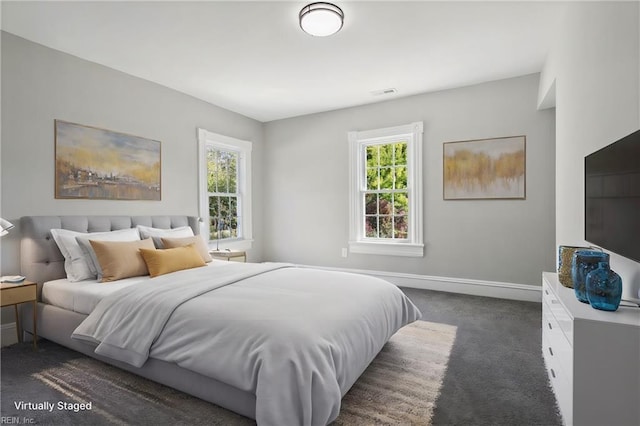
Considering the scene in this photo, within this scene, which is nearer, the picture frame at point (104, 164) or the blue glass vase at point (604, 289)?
the blue glass vase at point (604, 289)

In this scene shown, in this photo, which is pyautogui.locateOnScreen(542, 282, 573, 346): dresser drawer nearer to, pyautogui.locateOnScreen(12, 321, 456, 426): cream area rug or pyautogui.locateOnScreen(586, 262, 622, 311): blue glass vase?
pyautogui.locateOnScreen(586, 262, 622, 311): blue glass vase

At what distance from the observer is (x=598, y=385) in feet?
4.42

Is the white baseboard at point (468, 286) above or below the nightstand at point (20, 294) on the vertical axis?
below

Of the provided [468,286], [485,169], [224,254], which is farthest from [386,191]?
[224,254]

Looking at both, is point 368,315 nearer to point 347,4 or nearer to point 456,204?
point 347,4

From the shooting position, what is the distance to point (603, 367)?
4.38ft

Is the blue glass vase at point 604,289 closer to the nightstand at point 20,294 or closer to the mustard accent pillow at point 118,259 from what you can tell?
the mustard accent pillow at point 118,259

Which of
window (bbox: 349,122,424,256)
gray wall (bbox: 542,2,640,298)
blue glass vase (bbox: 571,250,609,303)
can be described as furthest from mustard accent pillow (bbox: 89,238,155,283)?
gray wall (bbox: 542,2,640,298)

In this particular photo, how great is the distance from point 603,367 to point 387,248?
327 centimetres

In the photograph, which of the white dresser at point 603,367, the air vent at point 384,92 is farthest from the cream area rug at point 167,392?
the air vent at point 384,92

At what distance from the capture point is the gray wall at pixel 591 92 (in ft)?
5.06

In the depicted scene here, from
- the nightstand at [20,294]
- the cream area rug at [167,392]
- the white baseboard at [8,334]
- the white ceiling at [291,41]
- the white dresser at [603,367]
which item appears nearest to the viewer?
the white dresser at [603,367]

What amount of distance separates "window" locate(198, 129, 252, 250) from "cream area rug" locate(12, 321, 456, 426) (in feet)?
7.99

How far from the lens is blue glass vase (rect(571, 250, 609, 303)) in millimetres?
1614
